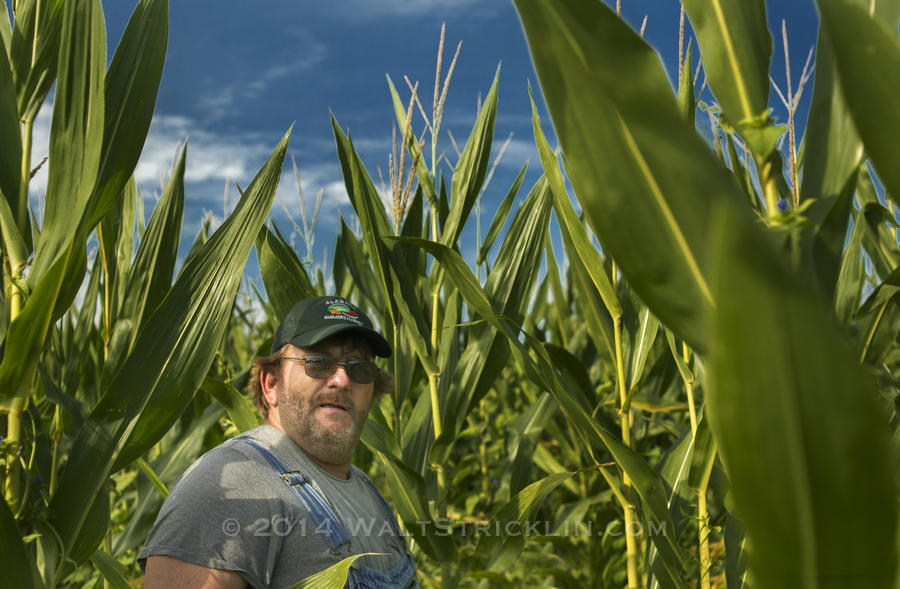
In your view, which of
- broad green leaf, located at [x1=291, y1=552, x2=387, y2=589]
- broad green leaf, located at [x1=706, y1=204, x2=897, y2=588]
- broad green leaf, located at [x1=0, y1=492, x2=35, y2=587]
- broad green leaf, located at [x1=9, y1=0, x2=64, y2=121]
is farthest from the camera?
broad green leaf, located at [x1=9, y1=0, x2=64, y2=121]

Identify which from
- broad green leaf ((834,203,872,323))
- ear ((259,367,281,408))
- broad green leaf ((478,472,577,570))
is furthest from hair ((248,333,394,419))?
broad green leaf ((834,203,872,323))

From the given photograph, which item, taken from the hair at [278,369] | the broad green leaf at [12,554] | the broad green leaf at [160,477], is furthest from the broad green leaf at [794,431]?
the broad green leaf at [160,477]

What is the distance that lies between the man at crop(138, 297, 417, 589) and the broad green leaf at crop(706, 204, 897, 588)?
116 centimetres

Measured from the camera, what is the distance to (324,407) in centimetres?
173

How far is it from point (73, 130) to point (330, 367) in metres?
0.94

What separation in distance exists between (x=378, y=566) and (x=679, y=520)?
28.1 inches

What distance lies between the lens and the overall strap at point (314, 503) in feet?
4.75

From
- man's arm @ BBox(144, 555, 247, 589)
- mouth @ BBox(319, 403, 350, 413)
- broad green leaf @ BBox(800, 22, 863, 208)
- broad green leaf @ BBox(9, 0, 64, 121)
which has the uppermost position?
broad green leaf @ BBox(9, 0, 64, 121)

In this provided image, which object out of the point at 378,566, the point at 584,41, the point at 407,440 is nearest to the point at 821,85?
the point at 584,41

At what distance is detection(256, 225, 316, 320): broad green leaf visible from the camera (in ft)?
6.72

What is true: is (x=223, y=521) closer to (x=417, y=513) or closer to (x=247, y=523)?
(x=247, y=523)

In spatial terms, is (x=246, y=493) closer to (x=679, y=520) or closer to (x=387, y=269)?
(x=387, y=269)

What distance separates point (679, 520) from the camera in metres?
1.65

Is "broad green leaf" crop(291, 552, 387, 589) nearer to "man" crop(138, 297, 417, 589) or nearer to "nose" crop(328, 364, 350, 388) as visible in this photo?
"man" crop(138, 297, 417, 589)
